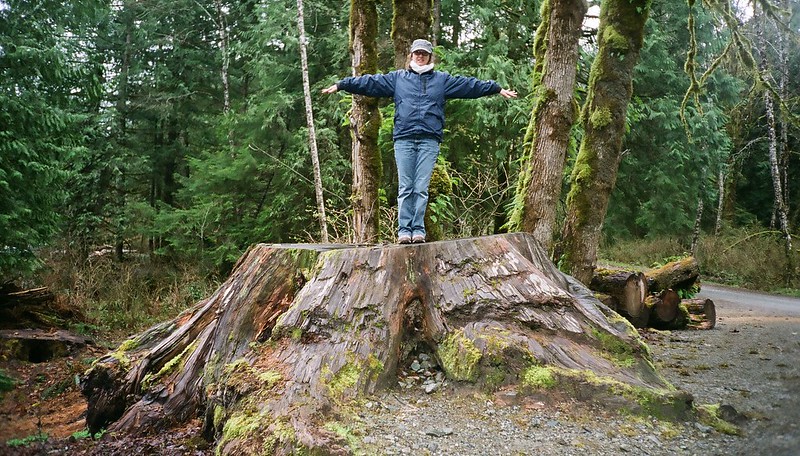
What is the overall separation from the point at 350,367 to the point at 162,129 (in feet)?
58.8

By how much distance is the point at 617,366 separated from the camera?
4.34 m

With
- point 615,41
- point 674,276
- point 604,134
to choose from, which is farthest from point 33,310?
point 674,276

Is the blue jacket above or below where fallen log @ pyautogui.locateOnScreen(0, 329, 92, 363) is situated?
above

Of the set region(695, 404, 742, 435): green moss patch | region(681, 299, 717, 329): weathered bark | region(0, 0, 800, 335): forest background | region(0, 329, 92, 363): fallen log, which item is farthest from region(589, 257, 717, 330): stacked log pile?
region(0, 329, 92, 363): fallen log

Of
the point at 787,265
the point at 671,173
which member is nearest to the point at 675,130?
the point at 671,173

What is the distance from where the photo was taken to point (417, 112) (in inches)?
232

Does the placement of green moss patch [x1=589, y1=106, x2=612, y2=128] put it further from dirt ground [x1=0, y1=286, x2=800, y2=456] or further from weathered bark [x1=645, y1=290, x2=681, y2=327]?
dirt ground [x1=0, y1=286, x2=800, y2=456]

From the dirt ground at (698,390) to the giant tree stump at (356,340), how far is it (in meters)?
0.36

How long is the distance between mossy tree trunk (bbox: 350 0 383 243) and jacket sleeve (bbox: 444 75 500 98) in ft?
8.94

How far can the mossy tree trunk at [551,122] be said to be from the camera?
7.97 m

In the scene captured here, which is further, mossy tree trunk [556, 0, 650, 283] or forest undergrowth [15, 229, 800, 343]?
forest undergrowth [15, 229, 800, 343]

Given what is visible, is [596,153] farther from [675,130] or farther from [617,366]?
[675,130]

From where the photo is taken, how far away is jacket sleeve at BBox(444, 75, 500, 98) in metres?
5.92

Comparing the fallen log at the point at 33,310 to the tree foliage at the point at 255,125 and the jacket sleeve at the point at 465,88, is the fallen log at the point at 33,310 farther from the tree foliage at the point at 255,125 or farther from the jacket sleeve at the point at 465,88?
the jacket sleeve at the point at 465,88
